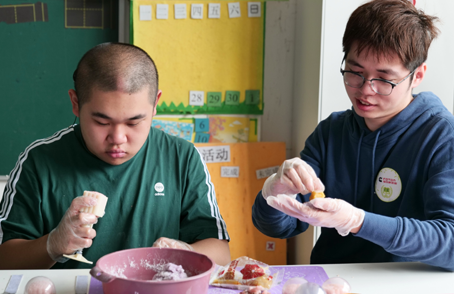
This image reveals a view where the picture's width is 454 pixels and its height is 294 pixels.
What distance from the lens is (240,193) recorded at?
2.85m

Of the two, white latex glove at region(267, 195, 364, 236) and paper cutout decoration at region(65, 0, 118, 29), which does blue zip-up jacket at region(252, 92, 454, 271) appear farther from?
paper cutout decoration at region(65, 0, 118, 29)

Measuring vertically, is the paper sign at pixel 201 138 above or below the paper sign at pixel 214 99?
below

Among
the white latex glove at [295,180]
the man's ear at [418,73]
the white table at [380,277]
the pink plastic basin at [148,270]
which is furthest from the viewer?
the man's ear at [418,73]

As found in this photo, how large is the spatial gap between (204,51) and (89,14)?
732 mm

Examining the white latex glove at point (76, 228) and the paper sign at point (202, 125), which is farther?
the paper sign at point (202, 125)

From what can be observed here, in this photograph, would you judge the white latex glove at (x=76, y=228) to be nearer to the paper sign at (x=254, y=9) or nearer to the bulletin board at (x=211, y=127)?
the bulletin board at (x=211, y=127)

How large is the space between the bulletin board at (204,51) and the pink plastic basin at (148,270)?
181 cm

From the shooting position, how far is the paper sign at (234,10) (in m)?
2.80

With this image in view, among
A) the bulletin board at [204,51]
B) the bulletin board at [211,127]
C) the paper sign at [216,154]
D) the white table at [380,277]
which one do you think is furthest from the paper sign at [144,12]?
the white table at [380,277]

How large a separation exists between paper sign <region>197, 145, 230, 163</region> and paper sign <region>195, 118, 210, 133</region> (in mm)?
135

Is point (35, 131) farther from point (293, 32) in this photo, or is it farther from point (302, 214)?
point (302, 214)

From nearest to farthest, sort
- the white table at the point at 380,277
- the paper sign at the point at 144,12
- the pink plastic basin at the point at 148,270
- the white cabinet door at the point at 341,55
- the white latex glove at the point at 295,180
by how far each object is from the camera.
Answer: the pink plastic basin at the point at 148,270, the white table at the point at 380,277, the white latex glove at the point at 295,180, the white cabinet door at the point at 341,55, the paper sign at the point at 144,12

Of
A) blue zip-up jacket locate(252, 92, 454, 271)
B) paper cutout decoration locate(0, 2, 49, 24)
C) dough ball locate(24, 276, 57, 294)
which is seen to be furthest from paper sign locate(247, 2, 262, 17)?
dough ball locate(24, 276, 57, 294)

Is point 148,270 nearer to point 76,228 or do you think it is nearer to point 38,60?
point 76,228
